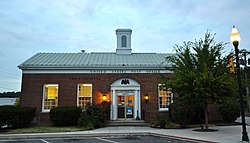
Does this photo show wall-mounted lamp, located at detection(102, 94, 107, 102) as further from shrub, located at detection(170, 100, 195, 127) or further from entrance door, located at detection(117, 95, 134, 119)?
shrub, located at detection(170, 100, 195, 127)

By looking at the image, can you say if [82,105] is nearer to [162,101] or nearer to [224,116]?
[162,101]

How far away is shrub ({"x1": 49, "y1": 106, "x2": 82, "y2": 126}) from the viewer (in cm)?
1634

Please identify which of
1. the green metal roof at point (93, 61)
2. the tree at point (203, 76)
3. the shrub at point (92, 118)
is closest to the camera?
the tree at point (203, 76)

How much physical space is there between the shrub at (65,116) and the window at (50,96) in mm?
2593

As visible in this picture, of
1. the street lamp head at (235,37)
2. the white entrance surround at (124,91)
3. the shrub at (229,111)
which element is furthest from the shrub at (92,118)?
the street lamp head at (235,37)

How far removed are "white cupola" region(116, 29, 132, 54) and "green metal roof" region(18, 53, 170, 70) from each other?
2.21 ft

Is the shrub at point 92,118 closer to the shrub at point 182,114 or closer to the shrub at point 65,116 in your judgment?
the shrub at point 65,116

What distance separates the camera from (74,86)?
63.1ft

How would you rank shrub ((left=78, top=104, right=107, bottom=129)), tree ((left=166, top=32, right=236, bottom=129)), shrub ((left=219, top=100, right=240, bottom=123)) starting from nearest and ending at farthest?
tree ((left=166, top=32, right=236, bottom=129))
shrub ((left=78, top=104, right=107, bottom=129))
shrub ((left=219, top=100, right=240, bottom=123))

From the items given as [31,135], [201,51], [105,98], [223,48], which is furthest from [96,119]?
[223,48]

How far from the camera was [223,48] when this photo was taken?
14422mm

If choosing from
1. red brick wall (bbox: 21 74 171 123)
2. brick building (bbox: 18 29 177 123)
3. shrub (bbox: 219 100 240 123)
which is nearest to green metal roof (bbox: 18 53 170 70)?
brick building (bbox: 18 29 177 123)

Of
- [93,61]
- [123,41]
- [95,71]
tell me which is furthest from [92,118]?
[123,41]

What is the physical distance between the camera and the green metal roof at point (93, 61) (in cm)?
1935
